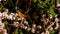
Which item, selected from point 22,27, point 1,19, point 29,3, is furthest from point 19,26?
point 29,3

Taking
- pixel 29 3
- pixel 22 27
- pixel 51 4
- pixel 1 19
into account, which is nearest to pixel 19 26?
pixel 22 27

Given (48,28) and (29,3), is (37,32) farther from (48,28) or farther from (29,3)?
(29,3)

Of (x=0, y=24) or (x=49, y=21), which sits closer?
(x=0, y=24)

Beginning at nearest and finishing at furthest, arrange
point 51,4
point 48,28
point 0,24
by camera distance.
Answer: point 0,24
point 48,28
point 51,4

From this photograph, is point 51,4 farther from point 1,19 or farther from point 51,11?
point 1,19

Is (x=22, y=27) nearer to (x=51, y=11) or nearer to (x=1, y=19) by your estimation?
(x=1, y=19)

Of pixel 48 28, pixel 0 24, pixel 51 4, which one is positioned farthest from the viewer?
pixel 51 4

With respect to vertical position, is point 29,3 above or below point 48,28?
above

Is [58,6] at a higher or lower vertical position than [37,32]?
higher

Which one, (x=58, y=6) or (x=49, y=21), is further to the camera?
(x=58, y=6)
